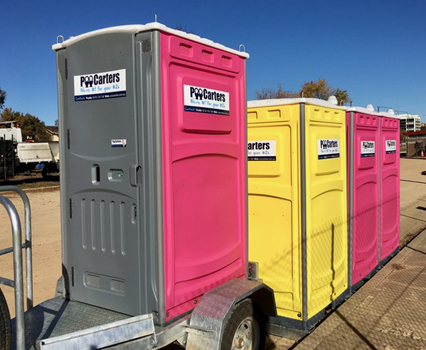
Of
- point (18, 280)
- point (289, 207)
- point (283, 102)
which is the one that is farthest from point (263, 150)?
point (18, 280)

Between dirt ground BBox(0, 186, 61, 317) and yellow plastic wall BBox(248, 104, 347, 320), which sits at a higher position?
yellow plastic wall BBox(248, 104, 347, 320)

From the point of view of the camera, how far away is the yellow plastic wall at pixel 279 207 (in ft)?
14.4

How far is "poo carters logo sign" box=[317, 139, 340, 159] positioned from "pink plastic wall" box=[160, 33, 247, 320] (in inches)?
46.9

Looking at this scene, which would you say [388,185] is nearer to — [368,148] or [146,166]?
[368,148]

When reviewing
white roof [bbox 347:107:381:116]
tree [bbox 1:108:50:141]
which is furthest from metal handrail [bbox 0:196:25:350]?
tree [bbox 1:108:50:141]

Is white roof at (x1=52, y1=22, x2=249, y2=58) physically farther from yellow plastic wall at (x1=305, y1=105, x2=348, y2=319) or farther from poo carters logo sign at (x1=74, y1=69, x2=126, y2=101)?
yellow plastic wall at (x1=305, y1=105, x2=348, y2=319)

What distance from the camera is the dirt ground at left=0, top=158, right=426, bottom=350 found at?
234 inches

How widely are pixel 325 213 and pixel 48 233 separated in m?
7.32

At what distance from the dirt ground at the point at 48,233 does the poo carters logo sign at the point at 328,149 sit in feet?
6.52

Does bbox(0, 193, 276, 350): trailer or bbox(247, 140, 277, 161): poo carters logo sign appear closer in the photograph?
bbox(0, 193, 276, 350): trailer

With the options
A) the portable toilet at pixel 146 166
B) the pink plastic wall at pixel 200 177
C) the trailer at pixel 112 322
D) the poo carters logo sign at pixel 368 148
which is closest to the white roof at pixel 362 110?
the poo carters logo sign at pixel 368 148

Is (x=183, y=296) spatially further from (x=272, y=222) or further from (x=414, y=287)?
(x=414, y=287)

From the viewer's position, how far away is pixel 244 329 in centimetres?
349

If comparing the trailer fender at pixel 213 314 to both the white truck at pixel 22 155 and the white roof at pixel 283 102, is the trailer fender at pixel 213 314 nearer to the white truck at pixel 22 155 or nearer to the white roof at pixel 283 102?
the white roof at pixel 283 102
